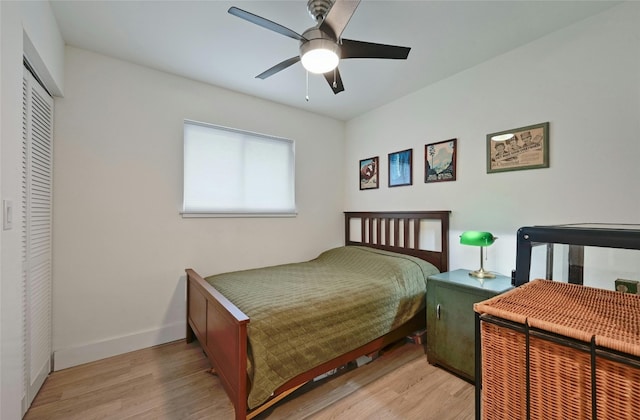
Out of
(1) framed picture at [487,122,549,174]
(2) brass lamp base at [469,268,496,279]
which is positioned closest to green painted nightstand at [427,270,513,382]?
(2) brass lamp base at [469,268,496,279]

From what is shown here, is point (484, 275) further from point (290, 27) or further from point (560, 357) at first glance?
point (290, 27)

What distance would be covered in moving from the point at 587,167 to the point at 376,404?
2121 millimetres

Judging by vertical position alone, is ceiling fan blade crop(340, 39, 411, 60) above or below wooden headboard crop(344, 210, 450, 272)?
above

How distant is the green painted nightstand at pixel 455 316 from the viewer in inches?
74.0

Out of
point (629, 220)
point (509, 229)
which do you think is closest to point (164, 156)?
point (509, 229)

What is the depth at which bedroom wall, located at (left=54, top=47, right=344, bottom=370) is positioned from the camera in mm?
2152

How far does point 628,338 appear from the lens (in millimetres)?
510

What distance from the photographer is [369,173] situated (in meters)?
3.49

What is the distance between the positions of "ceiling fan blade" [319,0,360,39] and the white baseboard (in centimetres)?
273

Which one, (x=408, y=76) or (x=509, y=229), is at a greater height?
(x=408, y=76)

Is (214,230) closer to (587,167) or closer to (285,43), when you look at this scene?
(285,43)

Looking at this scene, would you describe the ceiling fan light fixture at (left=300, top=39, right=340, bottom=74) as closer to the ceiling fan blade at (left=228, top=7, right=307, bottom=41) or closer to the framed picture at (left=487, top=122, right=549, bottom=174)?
the ceiling fan blade at (left=228, top=7, right=307, bottom=41)

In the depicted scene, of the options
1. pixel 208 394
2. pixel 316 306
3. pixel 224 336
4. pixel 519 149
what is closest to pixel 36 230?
pixel 224 336

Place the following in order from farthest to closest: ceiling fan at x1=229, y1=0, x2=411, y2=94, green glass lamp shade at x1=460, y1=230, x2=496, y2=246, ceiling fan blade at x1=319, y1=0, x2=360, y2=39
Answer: green glass lamp shade at x1=460, y1=230, x2=496, y2=246 → ceiling fan at x1=229, y1=0, x2=411, y2=94 → ceiling fan blade at x1=319, y1=0, x2=360, y2=39
